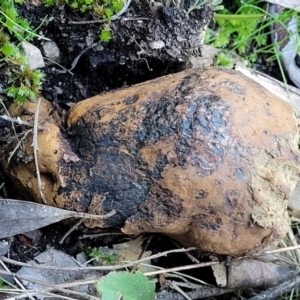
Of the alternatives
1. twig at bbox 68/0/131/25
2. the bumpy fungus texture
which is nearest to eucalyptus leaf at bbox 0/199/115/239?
the bumpy fungus texture

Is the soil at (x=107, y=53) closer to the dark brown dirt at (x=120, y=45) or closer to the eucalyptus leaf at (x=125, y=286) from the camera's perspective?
the dark brown dirt at (x=120, y=45)

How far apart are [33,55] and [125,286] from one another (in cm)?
88

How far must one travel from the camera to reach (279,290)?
2035 mm

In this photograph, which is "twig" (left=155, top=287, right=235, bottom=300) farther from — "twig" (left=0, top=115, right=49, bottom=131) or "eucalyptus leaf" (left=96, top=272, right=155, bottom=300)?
"twig" (left=0, top=115, right=49, bottom=131)

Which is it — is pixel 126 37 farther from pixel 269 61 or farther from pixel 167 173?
pixel 269 61

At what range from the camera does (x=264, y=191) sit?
161 cm

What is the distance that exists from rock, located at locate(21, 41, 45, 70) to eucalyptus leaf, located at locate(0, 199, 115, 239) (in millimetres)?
509

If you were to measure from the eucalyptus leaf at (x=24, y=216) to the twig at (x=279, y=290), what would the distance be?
83 centimetres

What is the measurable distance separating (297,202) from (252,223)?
1.76 feet

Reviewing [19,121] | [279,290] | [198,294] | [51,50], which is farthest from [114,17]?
[279,290]

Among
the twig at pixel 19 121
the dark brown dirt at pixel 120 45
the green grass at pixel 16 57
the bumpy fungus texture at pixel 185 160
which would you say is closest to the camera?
the bumpy fungus texture at pixel 185 160

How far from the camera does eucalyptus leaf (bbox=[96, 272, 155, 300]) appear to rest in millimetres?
1604

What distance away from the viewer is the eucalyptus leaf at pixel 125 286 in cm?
160

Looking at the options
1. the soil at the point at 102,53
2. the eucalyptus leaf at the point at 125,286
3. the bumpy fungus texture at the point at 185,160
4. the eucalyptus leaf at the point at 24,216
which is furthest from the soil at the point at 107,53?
the eucalyptus leaf at the point at 125,286
